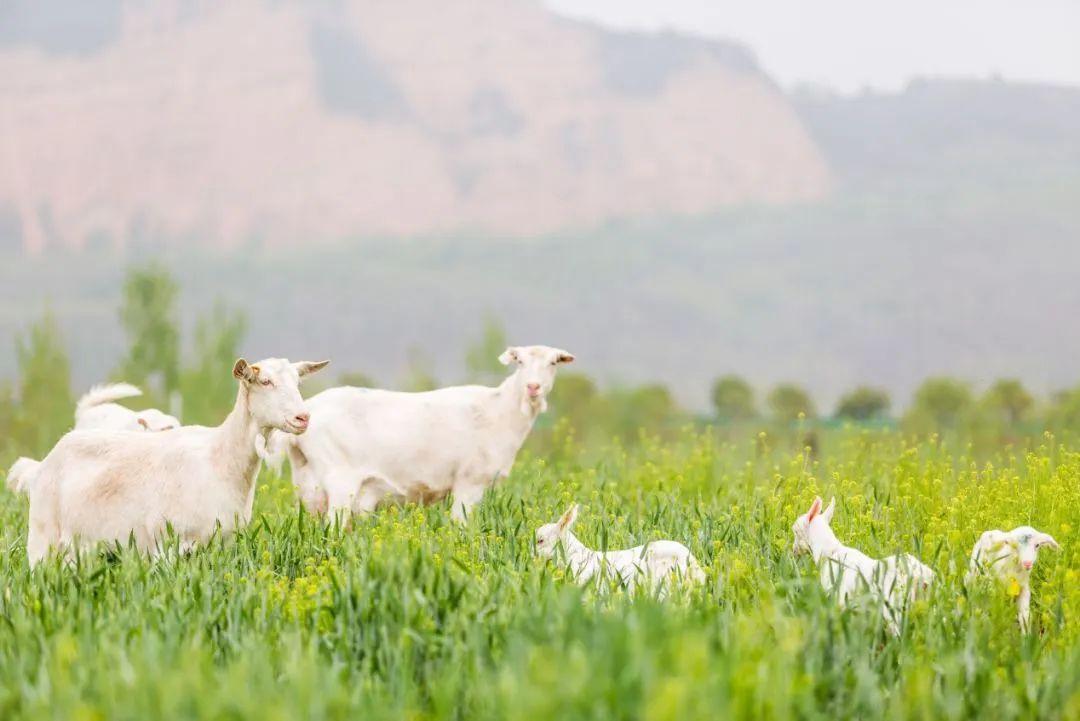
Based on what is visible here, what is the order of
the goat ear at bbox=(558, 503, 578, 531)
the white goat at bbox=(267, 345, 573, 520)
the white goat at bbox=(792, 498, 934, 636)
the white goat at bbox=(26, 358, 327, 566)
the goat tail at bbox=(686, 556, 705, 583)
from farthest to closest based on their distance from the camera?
the white goat at bbox=(267, 345, 573, 520)
the white goat at bbox=(26, 358, 327, 566)
the goat ear at bbox=(558, 503, 578, 531)
the goat tail at bbox=(686, 556, 705, 583)
the white goat at bbox=(792, 498, 934, 636)

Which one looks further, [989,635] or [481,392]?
[481,392]

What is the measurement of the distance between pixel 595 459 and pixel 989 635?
787 cm

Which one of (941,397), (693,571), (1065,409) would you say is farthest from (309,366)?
(941,397)

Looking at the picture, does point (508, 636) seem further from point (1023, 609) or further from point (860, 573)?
point (1023, 609)

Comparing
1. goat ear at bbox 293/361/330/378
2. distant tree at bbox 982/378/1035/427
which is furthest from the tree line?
goat ear at bbox 293/361/330/378

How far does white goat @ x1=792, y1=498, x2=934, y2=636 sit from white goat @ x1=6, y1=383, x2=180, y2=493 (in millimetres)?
5850

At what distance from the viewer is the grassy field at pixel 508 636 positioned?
14.8 feet

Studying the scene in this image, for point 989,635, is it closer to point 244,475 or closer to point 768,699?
point 768,699

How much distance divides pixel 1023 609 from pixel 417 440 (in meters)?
5.08

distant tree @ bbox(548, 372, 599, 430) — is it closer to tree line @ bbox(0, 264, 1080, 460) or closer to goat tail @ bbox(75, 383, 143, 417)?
tree line @ bbox(0, 264, 1080, 460)

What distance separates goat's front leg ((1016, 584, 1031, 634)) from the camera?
22.5 feet

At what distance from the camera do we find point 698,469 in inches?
497

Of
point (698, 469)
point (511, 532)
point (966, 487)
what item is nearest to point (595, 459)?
point (698, 469)

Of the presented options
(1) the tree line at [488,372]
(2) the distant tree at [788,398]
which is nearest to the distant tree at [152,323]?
(1) the tree line at [488,372]
